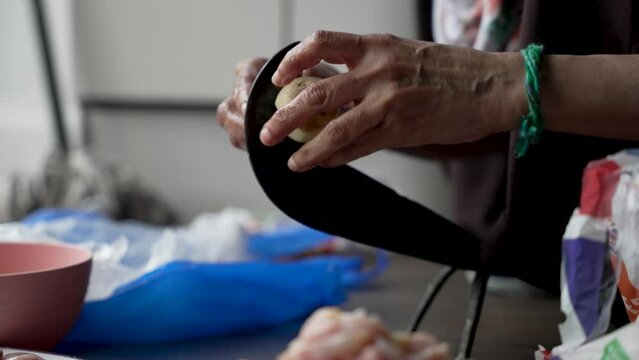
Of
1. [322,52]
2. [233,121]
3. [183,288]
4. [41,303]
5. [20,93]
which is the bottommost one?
[20,93]

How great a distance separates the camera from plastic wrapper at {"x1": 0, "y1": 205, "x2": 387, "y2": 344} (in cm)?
118

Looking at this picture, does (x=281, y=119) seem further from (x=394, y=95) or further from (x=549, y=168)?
(x=549, y=168)

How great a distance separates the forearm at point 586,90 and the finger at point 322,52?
0.47ft

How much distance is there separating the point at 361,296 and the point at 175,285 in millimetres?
431

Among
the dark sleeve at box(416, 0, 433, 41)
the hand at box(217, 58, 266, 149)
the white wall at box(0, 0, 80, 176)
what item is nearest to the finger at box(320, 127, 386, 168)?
the hand at box(217, 58, 266, 149)

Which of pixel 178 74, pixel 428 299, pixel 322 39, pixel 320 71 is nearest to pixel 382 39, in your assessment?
pixel 322 39

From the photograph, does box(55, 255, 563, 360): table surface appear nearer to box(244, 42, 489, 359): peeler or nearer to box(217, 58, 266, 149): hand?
box(244, 42, 489, 359): peeler

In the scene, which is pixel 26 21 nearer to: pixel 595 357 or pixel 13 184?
pixel 13 184

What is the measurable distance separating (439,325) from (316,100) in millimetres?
586

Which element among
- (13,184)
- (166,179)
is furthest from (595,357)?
(166,179)

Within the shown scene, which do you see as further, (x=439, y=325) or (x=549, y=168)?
(x=439, y=325)

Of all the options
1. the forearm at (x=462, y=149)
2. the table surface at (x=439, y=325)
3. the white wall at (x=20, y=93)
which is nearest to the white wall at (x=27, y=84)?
the white wall at (x=20, y=93)

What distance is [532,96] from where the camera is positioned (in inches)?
31.4

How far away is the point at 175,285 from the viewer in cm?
121
